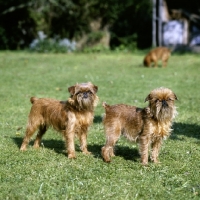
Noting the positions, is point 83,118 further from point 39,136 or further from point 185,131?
point 185,131

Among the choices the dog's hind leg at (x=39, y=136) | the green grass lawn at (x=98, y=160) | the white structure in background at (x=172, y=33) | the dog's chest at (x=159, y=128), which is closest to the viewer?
the green grass lawn at (x=98, y=160)

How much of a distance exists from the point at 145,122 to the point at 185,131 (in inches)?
117

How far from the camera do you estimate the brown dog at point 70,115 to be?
7.83m

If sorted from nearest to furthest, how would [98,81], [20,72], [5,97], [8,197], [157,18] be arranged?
[8,197] → [5,97] → [98,81] → [20,72] → [157,18]

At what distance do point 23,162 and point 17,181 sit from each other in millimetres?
1027

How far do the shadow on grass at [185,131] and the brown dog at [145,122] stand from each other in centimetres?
206

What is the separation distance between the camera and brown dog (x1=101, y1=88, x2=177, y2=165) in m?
7.21

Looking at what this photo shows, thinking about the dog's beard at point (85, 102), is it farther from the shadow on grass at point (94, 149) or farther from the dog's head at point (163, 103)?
the dog's head at point (163, 103)

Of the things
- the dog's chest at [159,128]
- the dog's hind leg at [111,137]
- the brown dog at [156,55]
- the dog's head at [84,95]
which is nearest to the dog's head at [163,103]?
the dog's chest at [159,128]

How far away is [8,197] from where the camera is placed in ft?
19.4

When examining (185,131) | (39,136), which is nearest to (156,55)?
(185,131)

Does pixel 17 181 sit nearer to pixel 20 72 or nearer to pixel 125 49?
pixel 20 72

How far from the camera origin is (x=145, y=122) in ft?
24.7

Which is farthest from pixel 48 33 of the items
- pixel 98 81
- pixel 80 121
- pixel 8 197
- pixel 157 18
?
pixel 8 197
